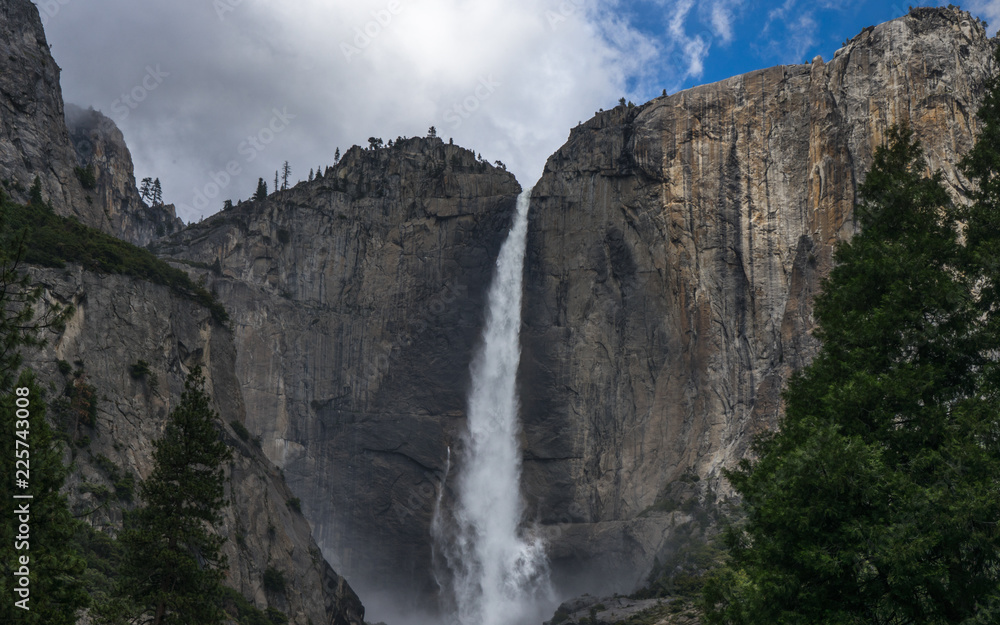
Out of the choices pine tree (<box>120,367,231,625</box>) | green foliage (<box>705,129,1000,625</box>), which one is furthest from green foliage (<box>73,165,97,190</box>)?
green foliage (<box>705,129,1000,625</box>)

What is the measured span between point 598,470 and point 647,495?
4.87m

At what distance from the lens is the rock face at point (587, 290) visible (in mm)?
65750

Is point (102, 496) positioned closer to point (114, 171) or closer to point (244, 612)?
point (244, 612)

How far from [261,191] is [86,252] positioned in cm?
4707

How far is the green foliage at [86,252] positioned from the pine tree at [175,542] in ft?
74.3

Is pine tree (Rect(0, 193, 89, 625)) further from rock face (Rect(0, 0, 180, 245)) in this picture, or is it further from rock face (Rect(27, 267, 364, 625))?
rock face (Rect(0, 0, 180, 245))

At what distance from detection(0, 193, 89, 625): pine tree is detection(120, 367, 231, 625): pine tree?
7.73 meters

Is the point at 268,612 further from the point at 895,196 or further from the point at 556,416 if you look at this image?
the point at 895,196

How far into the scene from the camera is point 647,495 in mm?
71250

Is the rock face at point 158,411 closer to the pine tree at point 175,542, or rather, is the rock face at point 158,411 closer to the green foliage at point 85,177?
the green foliage at point 85,177

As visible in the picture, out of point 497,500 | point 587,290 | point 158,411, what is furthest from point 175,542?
point 587,290

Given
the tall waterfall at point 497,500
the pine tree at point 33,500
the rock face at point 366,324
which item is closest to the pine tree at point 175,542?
the pine tree at point 33,500

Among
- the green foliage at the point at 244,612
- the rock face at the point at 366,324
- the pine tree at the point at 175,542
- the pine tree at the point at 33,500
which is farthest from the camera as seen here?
the rock face at the point at 366,324

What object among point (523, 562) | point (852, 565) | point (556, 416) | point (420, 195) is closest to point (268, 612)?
point (523, 562)
